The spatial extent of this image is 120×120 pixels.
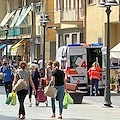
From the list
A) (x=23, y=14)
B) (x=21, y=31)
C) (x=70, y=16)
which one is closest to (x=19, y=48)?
(x=21, y=31)

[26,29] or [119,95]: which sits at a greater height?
[26,29]

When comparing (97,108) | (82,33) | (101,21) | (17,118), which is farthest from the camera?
(82,33)

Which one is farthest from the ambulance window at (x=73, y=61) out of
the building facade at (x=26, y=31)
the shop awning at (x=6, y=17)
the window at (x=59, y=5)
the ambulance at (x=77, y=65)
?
the shop awning at (x=6, y=17)

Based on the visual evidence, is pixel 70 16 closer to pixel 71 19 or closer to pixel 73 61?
pixel 71 19

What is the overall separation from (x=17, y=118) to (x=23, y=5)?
46129 millimetres

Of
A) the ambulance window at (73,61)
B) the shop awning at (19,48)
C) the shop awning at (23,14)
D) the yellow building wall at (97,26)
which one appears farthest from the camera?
the shop awning at (19,48)

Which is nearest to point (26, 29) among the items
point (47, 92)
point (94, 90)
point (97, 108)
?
point (94, 90)

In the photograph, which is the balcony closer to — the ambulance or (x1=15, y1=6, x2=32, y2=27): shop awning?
the ambulance

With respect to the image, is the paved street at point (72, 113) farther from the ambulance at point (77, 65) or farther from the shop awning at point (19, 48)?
the shop awning at point (19, 48)

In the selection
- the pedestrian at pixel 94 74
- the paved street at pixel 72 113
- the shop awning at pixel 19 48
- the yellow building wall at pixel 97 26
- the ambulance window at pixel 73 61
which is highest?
the yellow building wall at pixel 97 26

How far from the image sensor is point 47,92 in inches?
702

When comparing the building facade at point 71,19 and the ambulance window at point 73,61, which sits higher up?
the building facade at point 71,19

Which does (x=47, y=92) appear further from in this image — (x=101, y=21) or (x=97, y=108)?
(x=101, y=21)

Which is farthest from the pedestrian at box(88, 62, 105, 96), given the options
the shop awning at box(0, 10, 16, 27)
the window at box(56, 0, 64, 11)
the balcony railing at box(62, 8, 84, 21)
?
the shop awning at box(0, 10, 16, 27)
